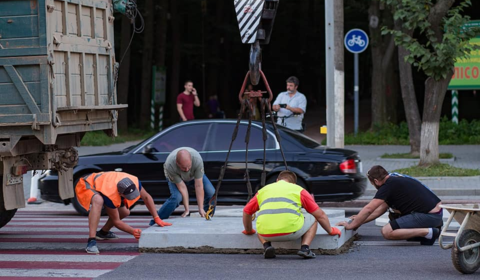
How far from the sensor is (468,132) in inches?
990

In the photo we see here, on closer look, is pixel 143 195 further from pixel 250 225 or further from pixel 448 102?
pixel 448 102

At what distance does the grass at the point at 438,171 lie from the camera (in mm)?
16547

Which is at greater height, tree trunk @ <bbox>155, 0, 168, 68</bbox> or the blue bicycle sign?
tree trunk @ <bbox>155, 0, 168, 68</bbox>

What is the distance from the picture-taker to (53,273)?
8281mm

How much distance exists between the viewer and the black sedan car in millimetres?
12594

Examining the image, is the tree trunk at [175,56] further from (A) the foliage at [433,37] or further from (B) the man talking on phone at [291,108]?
(B) the man talking on phone at [291,108]

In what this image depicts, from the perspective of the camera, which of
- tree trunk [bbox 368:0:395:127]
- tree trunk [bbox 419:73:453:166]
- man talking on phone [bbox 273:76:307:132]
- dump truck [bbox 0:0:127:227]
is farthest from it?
tree trunk [bbox 368:0:395:127]

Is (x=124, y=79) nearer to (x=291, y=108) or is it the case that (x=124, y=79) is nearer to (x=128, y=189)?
(x=291, y=108)

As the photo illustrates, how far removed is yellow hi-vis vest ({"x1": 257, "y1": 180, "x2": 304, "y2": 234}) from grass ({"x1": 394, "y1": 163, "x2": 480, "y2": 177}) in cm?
844

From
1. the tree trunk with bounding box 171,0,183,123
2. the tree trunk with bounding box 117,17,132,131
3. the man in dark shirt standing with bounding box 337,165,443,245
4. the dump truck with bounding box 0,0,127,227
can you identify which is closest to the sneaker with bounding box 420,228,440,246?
the man in dark shirt standing with bounding box 337,165,443,245

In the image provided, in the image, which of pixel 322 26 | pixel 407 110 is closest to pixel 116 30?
pixel 322 26

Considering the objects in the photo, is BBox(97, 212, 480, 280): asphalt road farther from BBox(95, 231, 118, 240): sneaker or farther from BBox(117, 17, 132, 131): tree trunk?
BBox(117, 17, 132, 131): tree trunk

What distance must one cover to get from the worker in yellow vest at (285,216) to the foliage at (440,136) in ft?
53.6

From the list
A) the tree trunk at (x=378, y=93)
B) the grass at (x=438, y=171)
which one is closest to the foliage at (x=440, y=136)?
the tree trunk at (x=378, y=93)
